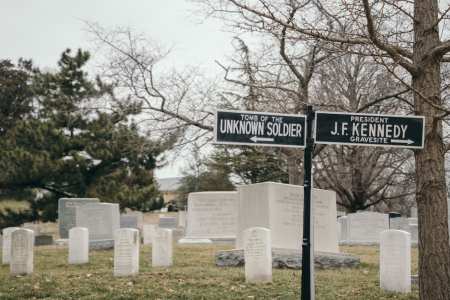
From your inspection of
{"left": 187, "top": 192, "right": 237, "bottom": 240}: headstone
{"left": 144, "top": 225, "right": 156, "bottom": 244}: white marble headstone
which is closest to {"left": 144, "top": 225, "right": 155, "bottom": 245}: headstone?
{"left": 144, "top": 225, "right": 156, "bottom": 244}: white marble headstone

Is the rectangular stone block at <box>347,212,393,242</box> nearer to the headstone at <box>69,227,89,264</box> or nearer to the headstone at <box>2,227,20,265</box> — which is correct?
the headstone at <box>69,227,89,264</box>

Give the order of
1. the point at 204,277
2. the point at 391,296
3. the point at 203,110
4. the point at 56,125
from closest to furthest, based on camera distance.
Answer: the point at 391,296, the point at 204,277, the point at 203,110, the point at 56,125

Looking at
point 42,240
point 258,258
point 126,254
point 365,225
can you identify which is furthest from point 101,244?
point 365,225

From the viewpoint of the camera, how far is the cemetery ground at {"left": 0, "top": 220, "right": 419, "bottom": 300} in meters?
7.27

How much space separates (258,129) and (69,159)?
22.4 metres

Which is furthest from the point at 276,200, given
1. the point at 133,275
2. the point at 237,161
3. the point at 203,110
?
the point at 237,161

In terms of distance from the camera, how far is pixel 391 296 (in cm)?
739

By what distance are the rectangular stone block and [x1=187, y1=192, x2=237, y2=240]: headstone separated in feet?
16.1

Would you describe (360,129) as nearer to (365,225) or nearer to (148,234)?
(148,234)

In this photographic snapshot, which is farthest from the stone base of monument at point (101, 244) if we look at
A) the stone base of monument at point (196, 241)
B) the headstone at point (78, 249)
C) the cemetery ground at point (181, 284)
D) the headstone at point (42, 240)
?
the headstone at point (42, 240)

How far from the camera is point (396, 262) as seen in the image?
798 centimetres

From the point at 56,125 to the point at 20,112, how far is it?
1009 inches

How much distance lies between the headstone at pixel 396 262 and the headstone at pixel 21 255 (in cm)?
696

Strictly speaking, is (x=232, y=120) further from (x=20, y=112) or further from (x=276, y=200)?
(x=20, y=112)
